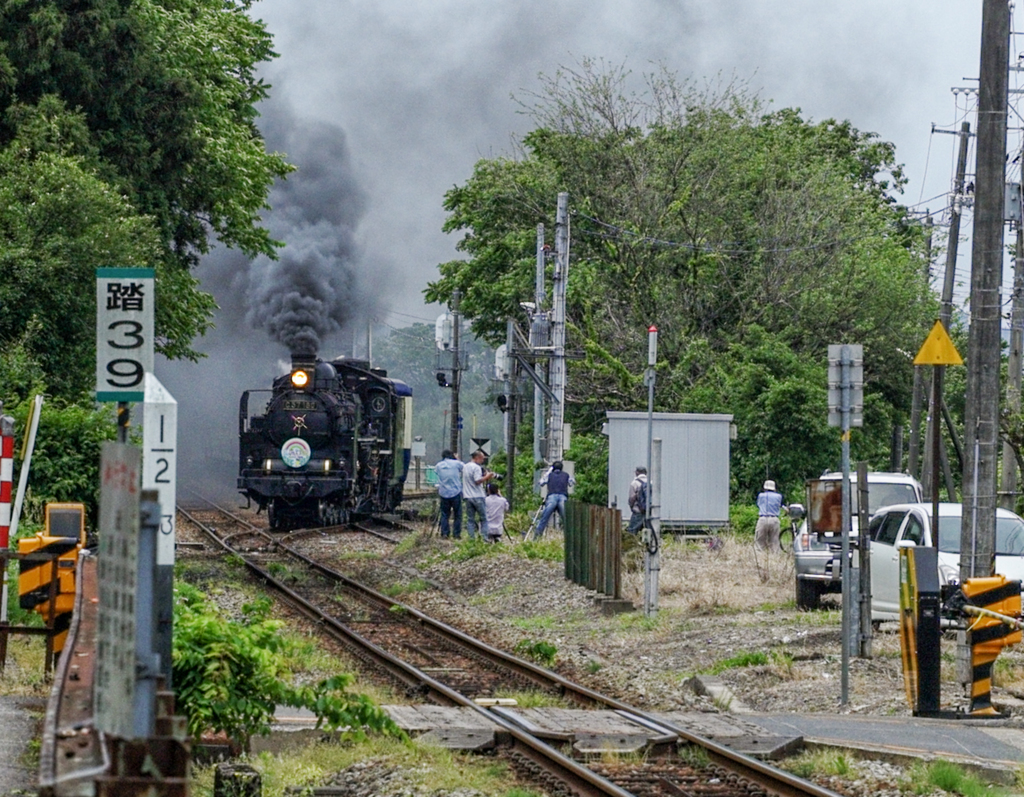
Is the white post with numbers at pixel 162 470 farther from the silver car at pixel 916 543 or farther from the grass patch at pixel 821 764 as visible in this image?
the silver car at pixel 916 543

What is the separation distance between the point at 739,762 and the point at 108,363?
15.2 feet

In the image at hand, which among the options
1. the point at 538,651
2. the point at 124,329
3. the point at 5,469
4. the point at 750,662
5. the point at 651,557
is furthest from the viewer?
the point at 651,557

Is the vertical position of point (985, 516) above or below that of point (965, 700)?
above

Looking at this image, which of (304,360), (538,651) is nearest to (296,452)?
(304,360)

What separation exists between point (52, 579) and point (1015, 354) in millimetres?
24374

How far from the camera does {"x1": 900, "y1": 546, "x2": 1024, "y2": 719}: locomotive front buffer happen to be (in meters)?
12.0

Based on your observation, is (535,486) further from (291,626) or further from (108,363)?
(108,363)

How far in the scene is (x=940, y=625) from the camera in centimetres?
1220

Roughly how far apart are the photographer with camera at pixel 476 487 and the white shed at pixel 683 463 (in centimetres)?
245

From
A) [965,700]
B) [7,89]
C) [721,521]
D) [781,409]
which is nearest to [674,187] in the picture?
[781,409]

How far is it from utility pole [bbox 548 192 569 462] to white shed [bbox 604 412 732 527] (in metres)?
0.95

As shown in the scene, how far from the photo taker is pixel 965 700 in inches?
501

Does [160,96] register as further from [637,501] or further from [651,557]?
[651,557]

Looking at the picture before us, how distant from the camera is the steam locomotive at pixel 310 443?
32.2 m
